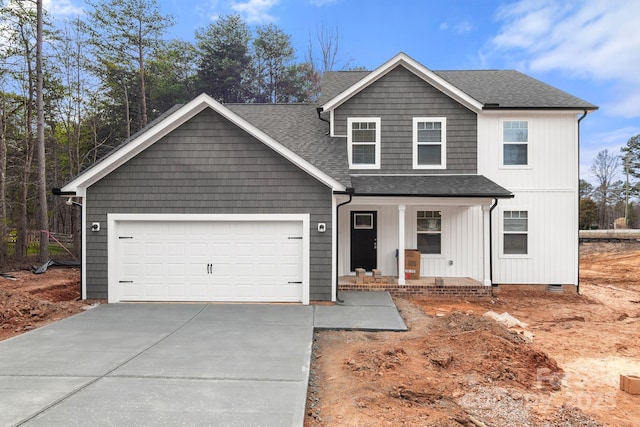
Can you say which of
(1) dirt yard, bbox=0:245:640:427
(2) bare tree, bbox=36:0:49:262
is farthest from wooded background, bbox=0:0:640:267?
(1) dirt yard, bbox=0:245:640:427

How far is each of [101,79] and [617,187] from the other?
202 ft

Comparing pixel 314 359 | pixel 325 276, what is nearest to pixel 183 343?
pixel 314 359

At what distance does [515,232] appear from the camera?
11.4 m

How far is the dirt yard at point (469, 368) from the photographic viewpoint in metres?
3.96

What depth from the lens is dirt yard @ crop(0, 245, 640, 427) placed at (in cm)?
396

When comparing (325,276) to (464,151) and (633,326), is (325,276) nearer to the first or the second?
(464,151)

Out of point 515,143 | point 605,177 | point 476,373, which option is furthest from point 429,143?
point 605,177

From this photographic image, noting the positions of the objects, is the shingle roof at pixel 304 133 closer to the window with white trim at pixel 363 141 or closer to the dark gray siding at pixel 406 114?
the window with white trim at pixel 363 141

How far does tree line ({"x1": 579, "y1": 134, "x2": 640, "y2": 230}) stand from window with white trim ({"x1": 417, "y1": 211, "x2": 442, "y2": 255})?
4346cm

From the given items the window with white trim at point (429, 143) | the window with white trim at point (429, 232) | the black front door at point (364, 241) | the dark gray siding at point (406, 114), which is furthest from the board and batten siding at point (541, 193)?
the black front door at point (364, 241)

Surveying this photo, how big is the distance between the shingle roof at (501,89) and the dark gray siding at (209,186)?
4.48 meters

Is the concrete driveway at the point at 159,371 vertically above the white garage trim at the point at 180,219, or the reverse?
the white garage trim at the point at 180,219

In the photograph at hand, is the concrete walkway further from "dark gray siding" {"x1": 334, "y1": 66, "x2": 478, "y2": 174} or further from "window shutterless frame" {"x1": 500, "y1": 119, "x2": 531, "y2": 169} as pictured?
"window shutterless frame" {"x1": 500, "y1": 119, "x2": 531, "y2": 169}

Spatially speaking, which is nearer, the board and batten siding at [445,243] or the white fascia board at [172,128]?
the white fascia board at [172,128]
